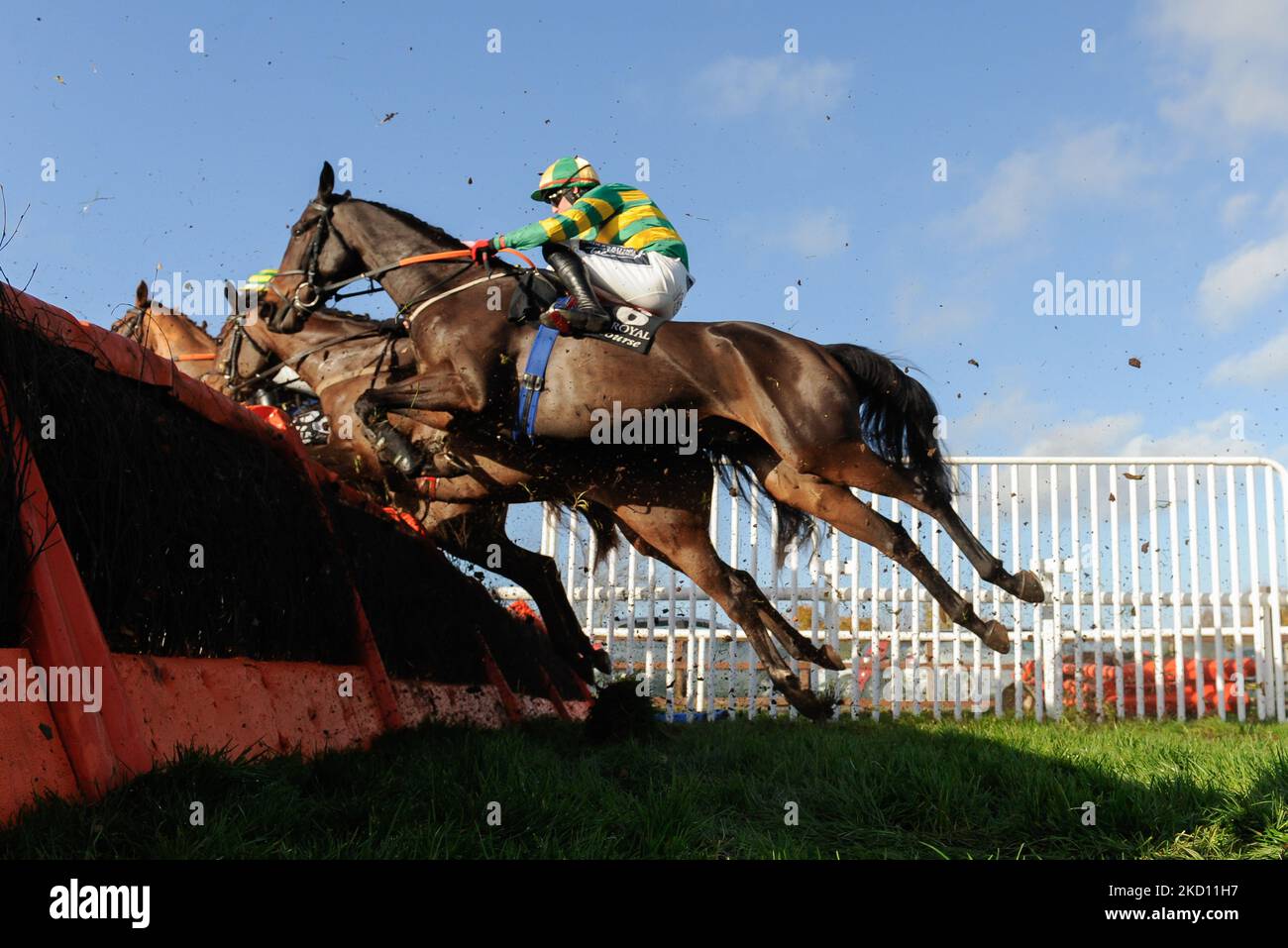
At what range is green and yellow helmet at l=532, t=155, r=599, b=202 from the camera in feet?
21.5

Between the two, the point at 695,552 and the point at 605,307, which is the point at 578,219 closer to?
the point at 605,307

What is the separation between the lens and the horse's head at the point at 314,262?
718 centimetres

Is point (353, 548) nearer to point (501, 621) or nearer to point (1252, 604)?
point (501, 621)

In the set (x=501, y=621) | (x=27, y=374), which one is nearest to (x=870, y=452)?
(x=501, y=621)

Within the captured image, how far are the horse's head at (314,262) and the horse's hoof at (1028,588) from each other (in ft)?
14.9

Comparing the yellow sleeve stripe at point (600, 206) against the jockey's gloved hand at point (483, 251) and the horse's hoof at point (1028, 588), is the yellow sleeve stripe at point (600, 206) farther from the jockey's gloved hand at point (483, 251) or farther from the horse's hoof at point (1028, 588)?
the horse's hoof at point (1028, 588)

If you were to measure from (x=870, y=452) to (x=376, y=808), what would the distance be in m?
3.82

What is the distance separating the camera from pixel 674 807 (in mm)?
2990

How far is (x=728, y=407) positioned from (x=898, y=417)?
1.00 metres

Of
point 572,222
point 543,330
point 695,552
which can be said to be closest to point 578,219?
point 572,222

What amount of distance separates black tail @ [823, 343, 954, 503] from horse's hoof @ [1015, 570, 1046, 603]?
58 cm

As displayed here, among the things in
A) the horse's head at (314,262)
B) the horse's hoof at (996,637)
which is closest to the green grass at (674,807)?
the horse's hoof at (996,637)

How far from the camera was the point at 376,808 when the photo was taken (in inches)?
110

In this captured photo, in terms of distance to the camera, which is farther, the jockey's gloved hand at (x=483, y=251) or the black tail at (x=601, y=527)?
the black tail at (x=601, y=527)
